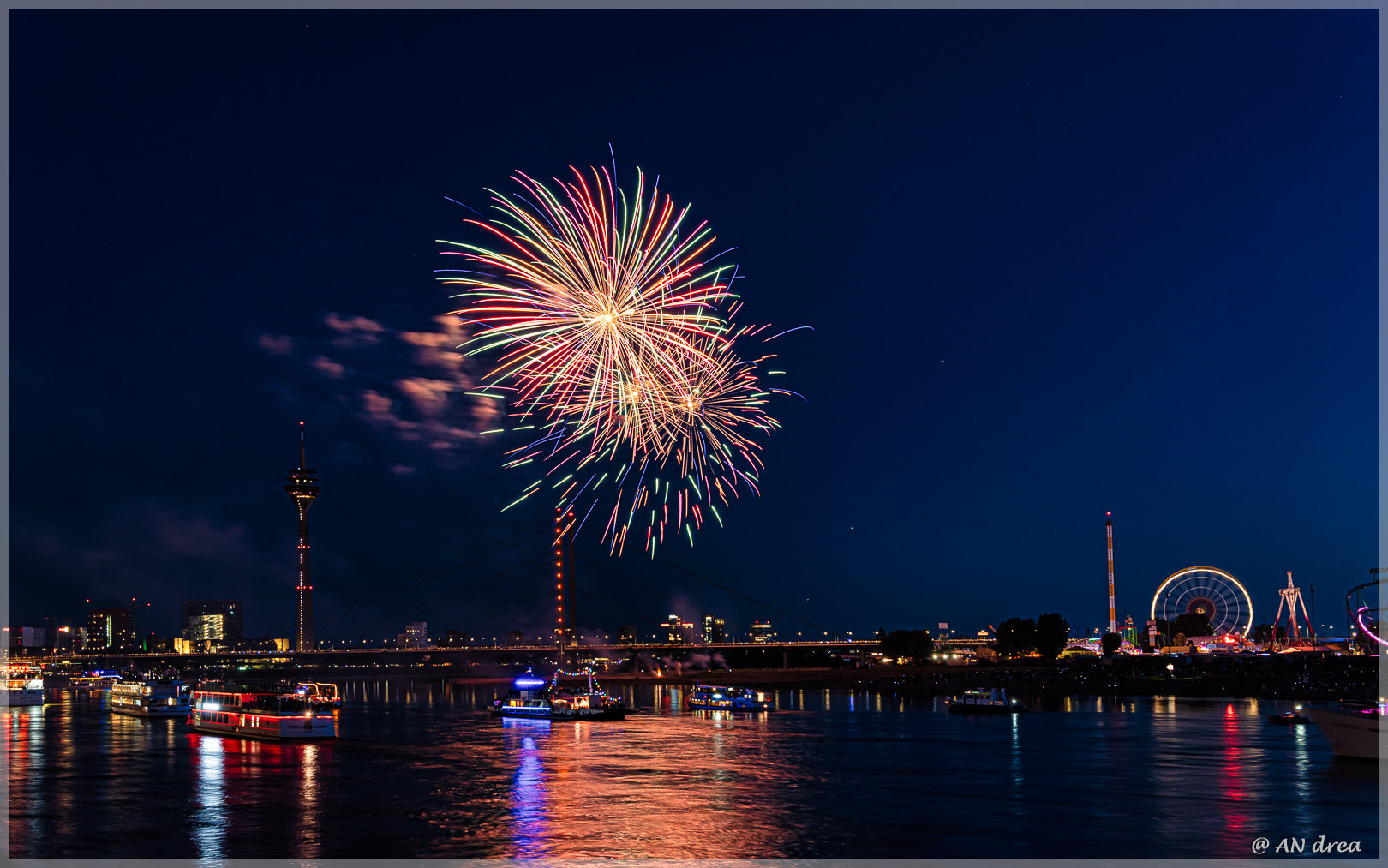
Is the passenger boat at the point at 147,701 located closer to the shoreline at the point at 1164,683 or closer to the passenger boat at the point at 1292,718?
the shoreline at the point at 1164,683

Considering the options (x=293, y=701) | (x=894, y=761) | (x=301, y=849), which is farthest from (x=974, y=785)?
(x=293, y=701)

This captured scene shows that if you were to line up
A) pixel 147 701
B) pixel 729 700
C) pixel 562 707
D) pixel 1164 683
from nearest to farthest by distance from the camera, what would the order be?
pixel 562 707 → pixel 729 700 → pixel 147 701 → pixel 1164 683

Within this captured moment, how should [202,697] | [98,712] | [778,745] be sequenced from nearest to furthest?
[778,745], [202,697], [98,712]

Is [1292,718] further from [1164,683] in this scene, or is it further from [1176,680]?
[1176,680]

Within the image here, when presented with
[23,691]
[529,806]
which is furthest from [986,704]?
[23,691]

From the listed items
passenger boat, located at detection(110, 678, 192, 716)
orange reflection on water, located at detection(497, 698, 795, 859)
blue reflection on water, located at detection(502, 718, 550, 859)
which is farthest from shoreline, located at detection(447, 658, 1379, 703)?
passenger boat, located at detection(110, 678, 192, 716)

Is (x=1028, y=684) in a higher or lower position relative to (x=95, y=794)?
lower

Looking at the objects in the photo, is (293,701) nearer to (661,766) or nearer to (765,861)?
(661,766)

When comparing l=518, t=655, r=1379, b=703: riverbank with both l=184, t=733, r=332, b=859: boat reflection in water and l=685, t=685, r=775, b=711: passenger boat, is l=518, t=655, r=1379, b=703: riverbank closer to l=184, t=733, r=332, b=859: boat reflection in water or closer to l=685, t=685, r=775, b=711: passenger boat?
l=685, t=685, r=775, b=711: passenger boat
